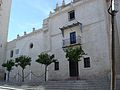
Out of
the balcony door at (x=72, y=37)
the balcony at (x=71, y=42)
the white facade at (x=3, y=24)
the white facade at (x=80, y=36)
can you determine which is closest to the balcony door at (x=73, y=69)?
the white facade at (x=80, y=36)

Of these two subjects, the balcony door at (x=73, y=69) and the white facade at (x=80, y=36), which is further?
the balcony door at (x=73, y=69)

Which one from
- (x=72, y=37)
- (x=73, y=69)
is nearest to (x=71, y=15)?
(x=72, y=37)

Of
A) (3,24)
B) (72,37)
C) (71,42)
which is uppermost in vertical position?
(3,24)

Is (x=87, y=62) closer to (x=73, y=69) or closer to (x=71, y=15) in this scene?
(x=73, y=69)

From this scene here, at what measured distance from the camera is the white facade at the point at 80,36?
57.3 ft

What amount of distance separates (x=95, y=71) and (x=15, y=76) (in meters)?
14.3

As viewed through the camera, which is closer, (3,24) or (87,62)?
(87,62)

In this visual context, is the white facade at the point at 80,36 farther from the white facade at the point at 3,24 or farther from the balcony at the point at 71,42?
the white facade at the point at 3,24

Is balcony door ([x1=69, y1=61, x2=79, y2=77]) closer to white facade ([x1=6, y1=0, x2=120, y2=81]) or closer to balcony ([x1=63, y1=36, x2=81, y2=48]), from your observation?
white facade ([x1=6, y1=0, x2=120, y2=81])

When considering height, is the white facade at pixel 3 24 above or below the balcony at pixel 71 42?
above

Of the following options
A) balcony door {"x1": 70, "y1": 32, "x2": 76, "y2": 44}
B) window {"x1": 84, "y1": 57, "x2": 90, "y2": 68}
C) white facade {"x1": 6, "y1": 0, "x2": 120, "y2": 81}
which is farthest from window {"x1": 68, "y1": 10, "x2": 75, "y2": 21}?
window {"x1": 84, "y1": 57, "x2": 90, "y2": 68}

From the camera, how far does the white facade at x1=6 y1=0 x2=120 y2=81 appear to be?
1745 centimetres

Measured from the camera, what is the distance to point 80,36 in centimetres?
1959

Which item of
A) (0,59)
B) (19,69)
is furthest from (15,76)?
(0,59)
